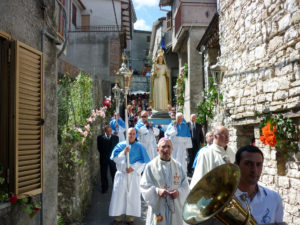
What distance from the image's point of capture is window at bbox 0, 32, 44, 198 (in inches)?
136

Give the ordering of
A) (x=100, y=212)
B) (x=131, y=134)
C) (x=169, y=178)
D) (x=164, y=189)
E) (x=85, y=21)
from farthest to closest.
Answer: (x=85, y=21) < (x=100, y=212) < (x=131, y=134) < (x=169, y=178) < (x=164, y=189)

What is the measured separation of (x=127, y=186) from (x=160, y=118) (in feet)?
18.3

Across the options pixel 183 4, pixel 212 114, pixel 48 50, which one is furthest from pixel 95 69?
pixel 48 50

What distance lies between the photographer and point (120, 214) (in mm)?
6406

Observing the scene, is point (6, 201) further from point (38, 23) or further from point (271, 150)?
point (271, 150)

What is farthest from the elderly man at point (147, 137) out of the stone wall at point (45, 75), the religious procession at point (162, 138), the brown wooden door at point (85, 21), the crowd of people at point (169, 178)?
the brown wooden door at point (85, 21)

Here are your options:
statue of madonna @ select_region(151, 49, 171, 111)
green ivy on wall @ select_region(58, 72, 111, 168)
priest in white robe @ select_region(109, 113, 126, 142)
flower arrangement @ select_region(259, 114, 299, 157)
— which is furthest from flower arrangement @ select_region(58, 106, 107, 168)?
statue of madonna @ select_region(151, 49, 171, 111)

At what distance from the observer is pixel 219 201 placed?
2166mm

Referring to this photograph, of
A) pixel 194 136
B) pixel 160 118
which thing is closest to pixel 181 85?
pixel 160 118

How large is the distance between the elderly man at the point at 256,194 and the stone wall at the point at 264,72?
2.89 metres

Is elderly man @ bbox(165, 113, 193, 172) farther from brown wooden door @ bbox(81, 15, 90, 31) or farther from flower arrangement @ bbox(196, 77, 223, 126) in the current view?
brown wooden door @ bbox(81, 15, 90, 31)

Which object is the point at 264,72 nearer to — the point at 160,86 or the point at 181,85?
the point at 160,86

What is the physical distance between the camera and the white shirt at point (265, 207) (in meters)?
2.36

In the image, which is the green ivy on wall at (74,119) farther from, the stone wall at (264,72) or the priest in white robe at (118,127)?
the stone wall at (264,72)
